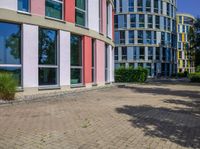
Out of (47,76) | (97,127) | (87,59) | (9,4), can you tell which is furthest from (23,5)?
(97,127)

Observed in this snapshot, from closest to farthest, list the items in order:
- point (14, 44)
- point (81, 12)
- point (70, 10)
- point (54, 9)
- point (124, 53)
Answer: point (14, 44) < point (54, 9) < point (70, 10) < point (81, 12) < point (124, 53)

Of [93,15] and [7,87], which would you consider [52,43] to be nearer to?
[93,15]

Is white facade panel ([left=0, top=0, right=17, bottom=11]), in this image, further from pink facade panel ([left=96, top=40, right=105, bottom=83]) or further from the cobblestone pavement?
pink facade panel ([left=96, top=40, right=105, bottom=83])

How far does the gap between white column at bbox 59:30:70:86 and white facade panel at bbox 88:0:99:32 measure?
3094mm

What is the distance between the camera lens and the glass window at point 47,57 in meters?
15.9

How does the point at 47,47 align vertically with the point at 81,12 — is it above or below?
below

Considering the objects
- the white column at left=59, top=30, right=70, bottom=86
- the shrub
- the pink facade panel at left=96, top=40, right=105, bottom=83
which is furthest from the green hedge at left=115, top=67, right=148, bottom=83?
the shrub

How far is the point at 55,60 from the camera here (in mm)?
16859

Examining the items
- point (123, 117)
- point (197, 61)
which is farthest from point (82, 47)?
point (197, 61)

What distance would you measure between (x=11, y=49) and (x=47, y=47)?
2.34 metres

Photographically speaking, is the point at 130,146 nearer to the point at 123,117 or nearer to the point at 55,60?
the point at 123,117

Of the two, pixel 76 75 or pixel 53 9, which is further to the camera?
pixel 76 75

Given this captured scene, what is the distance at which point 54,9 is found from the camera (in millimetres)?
16828

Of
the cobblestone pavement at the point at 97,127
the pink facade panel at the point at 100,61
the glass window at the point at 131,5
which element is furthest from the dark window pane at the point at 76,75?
the glass window at the point at 131,5
